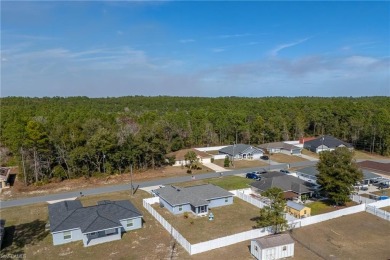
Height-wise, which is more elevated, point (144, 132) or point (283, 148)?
point (144, 132)

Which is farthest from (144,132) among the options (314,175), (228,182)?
(314,175)

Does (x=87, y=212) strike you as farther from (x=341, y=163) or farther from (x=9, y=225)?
(x=341, y=163)

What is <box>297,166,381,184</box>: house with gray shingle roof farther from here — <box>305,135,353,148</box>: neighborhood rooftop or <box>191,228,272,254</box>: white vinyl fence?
<box>305,135,353,148</box>: neighborhood rooftop

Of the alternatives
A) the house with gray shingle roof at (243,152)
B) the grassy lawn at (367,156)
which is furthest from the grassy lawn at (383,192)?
the house with gray shingle roof at (243,152)


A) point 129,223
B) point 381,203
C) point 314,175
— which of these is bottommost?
point 129,223

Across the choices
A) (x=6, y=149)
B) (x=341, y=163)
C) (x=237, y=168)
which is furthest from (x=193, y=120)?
(x=341, y=163)

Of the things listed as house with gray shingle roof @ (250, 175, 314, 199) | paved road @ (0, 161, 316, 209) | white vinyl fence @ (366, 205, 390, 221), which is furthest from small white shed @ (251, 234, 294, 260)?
paved road @ (0, 161, 316, 209)

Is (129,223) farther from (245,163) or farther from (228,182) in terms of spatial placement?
(245,163)
